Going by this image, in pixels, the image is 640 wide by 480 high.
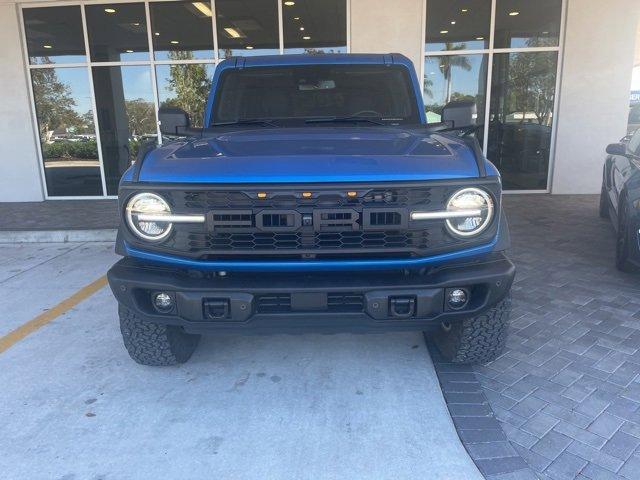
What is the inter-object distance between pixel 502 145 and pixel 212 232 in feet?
27.2

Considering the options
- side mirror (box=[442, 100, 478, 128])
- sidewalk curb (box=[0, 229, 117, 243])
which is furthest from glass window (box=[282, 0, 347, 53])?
side mirror (box=[442, 100, 478, 128])

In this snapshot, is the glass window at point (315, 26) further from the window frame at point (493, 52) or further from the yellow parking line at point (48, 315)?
the yellow parking line at point (48, 315)

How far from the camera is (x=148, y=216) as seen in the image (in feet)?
8.49

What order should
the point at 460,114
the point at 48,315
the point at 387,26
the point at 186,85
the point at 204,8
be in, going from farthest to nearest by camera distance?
the point at 186,85
the point at 204,8
the point at 387,26
the point at 48,315
the point at 460,114

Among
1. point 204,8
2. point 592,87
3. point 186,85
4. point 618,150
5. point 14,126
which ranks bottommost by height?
point 618,150

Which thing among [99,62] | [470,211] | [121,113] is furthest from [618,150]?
[99,62]

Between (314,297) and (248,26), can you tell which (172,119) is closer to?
(314,297)

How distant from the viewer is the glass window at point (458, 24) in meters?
8.95

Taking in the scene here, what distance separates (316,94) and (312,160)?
139 centimetres

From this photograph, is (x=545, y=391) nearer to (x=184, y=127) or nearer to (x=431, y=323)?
(x=431, y=323)

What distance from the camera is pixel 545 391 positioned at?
2.96m

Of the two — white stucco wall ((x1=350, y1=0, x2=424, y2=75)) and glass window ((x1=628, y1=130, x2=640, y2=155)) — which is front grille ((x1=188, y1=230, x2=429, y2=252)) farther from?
white stucco wall ((x1=350, y1=0, x2=424, y2=75))

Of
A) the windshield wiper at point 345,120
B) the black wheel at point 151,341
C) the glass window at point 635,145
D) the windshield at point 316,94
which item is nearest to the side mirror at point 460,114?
the windshield at point 316,94

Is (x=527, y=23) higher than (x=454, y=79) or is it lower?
higher
